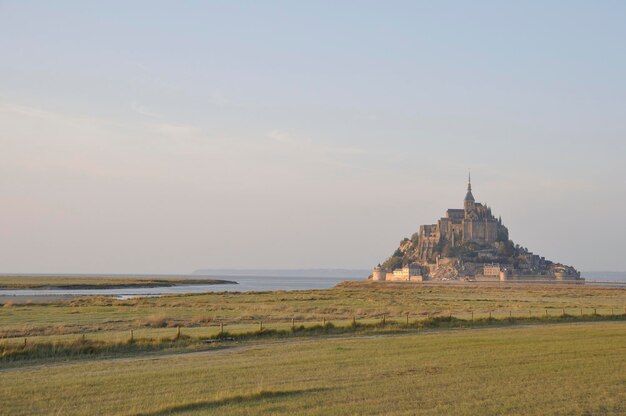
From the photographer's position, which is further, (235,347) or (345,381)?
(235,347)

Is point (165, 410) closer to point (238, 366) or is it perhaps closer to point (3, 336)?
point (238, 366)

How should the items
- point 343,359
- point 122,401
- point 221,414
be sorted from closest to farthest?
point 221,414 < point 122,401 < point 343,359

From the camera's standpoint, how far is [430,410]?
1369 centimetres

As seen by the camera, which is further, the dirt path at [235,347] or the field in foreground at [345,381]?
the dirt path at [235,347]

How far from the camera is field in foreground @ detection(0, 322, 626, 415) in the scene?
14.2 m

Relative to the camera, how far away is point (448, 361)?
Answer: 21.4 metres

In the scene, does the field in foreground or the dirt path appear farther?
the dirt path

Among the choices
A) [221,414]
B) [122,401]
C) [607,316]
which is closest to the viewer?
[221,414]

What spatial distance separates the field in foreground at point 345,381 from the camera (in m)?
14.2

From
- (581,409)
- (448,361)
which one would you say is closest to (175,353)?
(448,361)

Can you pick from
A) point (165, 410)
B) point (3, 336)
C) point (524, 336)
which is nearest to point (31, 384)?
point (165, 410)

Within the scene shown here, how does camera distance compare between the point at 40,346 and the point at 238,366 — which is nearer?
the point at 238,366

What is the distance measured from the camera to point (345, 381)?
57.5 feet

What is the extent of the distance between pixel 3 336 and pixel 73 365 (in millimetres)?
11475
